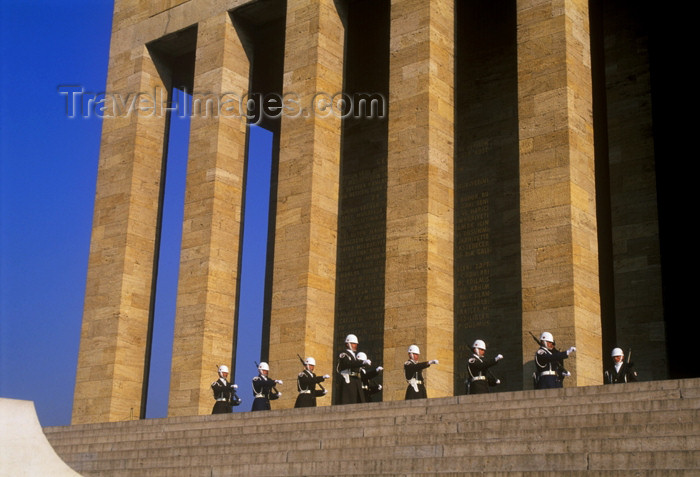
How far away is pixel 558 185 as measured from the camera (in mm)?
19953

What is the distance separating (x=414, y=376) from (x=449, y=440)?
541 cm

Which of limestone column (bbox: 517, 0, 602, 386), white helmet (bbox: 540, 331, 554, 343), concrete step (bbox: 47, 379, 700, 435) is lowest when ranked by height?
concrete step (bbox: 47, 379, 700, 435)

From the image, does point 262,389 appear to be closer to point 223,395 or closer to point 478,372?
point 223,395

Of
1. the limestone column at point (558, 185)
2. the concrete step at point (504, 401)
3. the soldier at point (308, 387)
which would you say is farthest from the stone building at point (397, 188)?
the concrete step at point (504, 401)

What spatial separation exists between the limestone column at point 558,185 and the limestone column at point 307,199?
514cm

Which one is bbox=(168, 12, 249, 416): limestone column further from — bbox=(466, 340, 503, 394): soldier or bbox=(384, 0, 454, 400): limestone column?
bbox=(466, 340, 503, 394): soldier

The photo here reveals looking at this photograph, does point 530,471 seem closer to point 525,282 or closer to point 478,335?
point 525,282

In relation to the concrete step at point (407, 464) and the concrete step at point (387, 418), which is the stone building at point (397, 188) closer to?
the concrete step at point (387, 418)

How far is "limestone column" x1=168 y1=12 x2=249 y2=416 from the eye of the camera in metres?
24.7

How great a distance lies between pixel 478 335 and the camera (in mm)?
26203

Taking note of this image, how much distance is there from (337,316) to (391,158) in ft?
26.8

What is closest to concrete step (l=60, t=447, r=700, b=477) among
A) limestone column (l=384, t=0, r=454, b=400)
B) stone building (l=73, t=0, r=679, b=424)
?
stone building (l=73, t=0, r=679, b=424)

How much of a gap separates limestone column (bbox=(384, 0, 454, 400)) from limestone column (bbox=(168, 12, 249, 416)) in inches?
214

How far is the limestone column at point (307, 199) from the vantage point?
22750 mm
